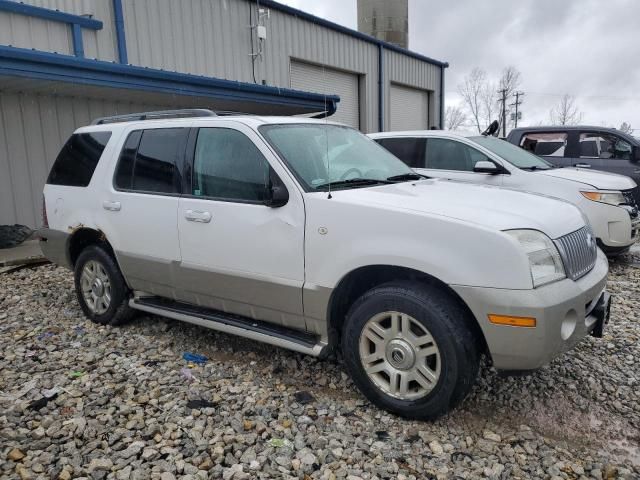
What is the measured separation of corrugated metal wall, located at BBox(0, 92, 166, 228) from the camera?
8.62m

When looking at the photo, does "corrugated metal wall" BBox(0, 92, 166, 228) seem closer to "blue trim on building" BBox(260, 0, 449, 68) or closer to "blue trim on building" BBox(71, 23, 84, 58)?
"blue trim on building" BBox(71, 23, 84, 58)

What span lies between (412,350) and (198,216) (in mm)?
1852

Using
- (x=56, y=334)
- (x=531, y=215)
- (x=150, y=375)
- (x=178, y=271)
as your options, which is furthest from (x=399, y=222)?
(x=56, y=334)

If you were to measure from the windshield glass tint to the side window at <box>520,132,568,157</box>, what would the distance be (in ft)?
19.0

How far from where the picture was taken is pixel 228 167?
12.7 ft

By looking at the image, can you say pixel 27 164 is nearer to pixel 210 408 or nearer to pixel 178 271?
pixel 178 271

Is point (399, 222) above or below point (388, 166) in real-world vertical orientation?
below

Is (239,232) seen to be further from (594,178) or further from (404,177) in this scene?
(594,178)

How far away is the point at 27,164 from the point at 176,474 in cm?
791

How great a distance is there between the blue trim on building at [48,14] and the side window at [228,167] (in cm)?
648

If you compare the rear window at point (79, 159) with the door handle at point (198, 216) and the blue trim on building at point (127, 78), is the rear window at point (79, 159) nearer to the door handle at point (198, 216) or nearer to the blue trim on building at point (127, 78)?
the door handle at point (198, 216)

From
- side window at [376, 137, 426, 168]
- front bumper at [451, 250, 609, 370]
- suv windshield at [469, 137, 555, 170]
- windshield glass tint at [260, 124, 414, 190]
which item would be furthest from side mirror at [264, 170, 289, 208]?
suv windshield at [469, 137, 555, 170]

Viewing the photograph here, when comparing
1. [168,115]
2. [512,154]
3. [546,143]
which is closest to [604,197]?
[512,154]

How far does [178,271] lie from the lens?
4137 mm
